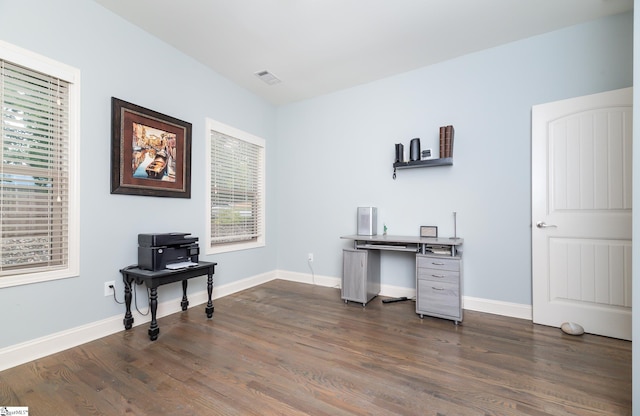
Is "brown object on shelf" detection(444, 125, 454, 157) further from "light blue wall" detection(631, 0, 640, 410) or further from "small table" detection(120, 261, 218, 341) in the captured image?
"small table" detection(120, 261, 218, 341)

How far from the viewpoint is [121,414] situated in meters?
1.46

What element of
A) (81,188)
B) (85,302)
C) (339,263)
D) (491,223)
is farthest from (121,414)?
(491,223)

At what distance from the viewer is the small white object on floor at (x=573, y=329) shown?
240cm

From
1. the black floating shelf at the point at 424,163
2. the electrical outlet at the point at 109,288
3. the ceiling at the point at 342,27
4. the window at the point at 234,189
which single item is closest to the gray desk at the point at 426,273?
the black floating shelf at the point at 424,163

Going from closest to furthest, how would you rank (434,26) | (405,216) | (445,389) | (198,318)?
(445,389) < (434,26) < (198,318) < (405,216)

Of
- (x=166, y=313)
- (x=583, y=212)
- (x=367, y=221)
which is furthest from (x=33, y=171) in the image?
(x=583, y=212)

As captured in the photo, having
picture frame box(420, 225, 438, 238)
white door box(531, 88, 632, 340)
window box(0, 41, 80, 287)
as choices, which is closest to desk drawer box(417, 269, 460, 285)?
picture frame box(420, 225, 438, 238)

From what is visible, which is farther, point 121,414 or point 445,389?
point 445,389

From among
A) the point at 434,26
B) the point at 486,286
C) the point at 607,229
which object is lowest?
the point at 486,286

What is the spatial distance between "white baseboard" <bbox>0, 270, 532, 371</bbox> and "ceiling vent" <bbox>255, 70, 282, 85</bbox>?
2.76 metres

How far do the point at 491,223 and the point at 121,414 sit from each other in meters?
3.43

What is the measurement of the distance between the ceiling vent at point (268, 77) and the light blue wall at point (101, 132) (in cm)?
66

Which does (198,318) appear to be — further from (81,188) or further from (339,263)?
(339,263)

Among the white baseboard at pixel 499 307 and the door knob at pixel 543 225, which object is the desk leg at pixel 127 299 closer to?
the white baseboard at pixel 499 307
